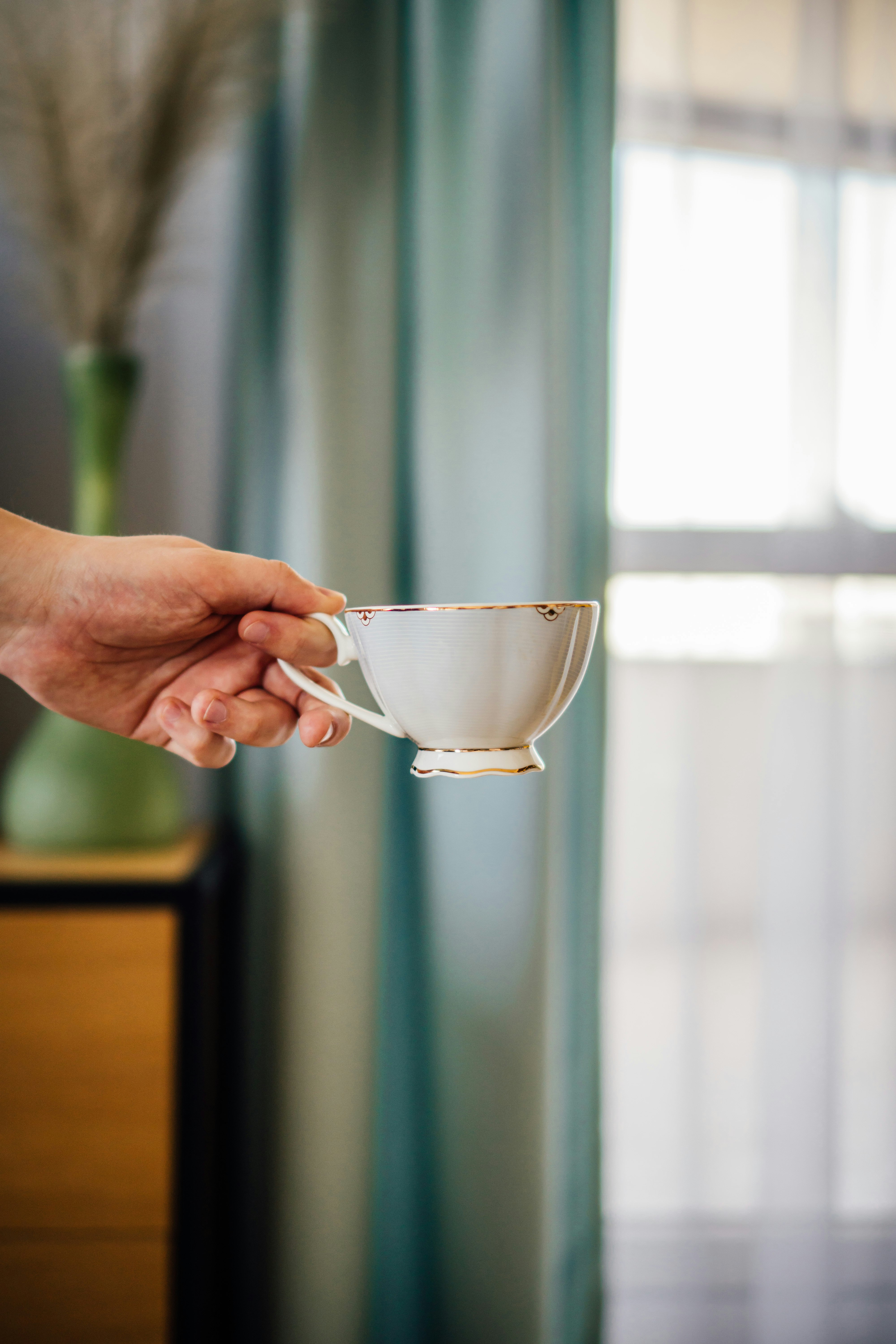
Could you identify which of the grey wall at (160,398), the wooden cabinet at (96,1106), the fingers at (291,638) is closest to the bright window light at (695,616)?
the grey wall at (160,398)

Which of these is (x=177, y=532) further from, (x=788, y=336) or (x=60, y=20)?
(x=788, y=336)

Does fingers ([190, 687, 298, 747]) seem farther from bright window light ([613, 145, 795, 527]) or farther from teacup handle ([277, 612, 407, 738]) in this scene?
bright window light ([613, 145, 795, 527])

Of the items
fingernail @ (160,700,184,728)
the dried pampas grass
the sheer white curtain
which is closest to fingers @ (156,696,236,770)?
fingernail @ (160,700,184,728)

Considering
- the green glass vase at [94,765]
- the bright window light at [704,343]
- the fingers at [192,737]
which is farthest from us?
the bright window light at [704,343]

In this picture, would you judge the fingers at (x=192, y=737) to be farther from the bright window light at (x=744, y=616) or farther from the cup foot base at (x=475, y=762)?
the bright window light at (x=744, y=616)

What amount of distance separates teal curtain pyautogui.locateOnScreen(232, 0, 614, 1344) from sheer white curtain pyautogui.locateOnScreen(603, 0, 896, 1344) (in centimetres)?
16

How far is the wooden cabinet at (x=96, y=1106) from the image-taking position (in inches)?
36.6

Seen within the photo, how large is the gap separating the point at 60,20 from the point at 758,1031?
1.54 metres

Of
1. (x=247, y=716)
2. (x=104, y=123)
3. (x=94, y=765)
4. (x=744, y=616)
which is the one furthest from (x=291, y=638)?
(x=744, y=616)

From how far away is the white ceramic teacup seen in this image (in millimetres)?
443

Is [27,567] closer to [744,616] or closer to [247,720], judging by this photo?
[247,720]

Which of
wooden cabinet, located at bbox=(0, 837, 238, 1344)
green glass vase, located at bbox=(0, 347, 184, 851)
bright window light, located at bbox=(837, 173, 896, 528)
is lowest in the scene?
wooden cabinet, located at bbox=(0, 837, 238, 1344)

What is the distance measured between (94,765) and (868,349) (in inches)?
46.5

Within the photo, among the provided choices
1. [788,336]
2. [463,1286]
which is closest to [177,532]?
[788,336]
